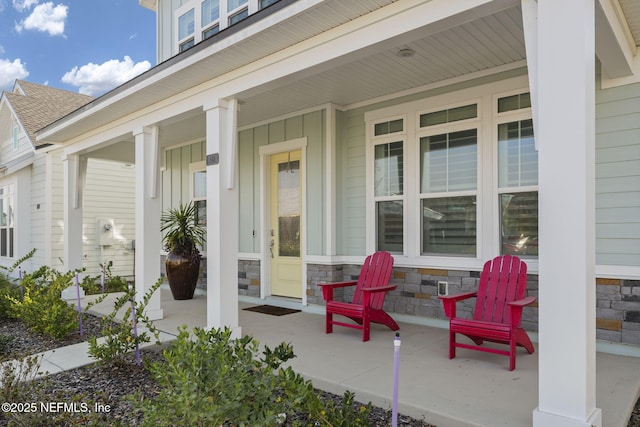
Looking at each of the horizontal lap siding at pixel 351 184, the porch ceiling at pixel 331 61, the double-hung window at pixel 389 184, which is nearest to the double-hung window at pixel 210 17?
the porch ceiling at pixel 331 61

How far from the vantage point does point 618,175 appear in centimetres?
356

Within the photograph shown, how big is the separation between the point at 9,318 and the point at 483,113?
6.20m

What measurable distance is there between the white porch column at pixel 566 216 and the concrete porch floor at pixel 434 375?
0.36 metres

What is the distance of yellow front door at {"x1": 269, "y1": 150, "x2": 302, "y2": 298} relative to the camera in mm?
5828

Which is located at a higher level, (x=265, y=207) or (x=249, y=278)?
(x=265, y=207)

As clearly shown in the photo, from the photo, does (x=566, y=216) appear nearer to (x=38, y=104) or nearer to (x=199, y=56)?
(x=199, y=56)

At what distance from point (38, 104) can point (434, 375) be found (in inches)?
456

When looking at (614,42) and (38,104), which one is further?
(38,104)

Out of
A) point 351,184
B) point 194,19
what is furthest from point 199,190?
point 351,184

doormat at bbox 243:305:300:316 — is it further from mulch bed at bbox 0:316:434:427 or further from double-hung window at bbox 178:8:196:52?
double-hung window at bbox 178:8:196:52

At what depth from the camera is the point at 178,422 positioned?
1790 mm

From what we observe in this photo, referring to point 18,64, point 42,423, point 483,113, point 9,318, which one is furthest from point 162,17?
point 18,64

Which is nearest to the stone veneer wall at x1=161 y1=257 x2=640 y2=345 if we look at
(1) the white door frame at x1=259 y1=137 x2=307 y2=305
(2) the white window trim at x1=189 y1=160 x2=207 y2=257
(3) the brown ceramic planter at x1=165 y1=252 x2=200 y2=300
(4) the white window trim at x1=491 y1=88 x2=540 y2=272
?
(1) the white door frame at x1=259 y1=137 x2=307 y2=305

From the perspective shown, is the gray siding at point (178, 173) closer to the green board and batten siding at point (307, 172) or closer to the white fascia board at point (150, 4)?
the green board and batten siding at point (307, 172)
